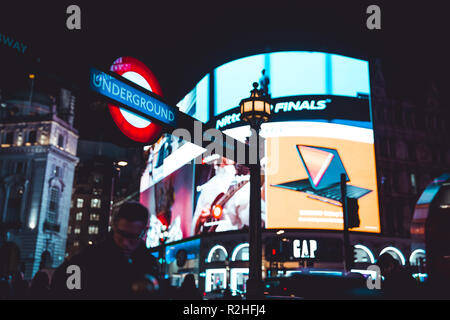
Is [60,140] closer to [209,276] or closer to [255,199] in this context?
[209,276]

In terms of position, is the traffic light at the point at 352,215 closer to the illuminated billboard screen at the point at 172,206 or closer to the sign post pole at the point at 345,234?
the sign post pole at the point at 345,234

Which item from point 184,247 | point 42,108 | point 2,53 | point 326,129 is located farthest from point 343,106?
point 42,108

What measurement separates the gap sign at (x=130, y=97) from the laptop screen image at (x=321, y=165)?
2474 cm

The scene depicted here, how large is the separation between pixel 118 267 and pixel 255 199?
6524mm

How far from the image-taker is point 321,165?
3072cm

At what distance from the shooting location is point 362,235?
30609mm

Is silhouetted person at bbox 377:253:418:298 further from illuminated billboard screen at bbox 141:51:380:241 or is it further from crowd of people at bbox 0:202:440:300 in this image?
illuminated billboard screen at bbox 141:51:380:241

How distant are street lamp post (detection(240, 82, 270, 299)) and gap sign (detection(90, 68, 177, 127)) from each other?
8.39ft

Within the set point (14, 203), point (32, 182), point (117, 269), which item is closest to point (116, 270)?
point (117, 269)

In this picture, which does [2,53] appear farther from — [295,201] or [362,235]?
[362,235]

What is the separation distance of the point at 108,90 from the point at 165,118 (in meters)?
1.38

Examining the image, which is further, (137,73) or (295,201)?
(295,201)

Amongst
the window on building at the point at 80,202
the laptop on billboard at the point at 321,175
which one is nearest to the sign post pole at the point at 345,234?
the laptop on billboard at the point at 321,175

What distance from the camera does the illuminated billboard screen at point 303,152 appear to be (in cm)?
3000
